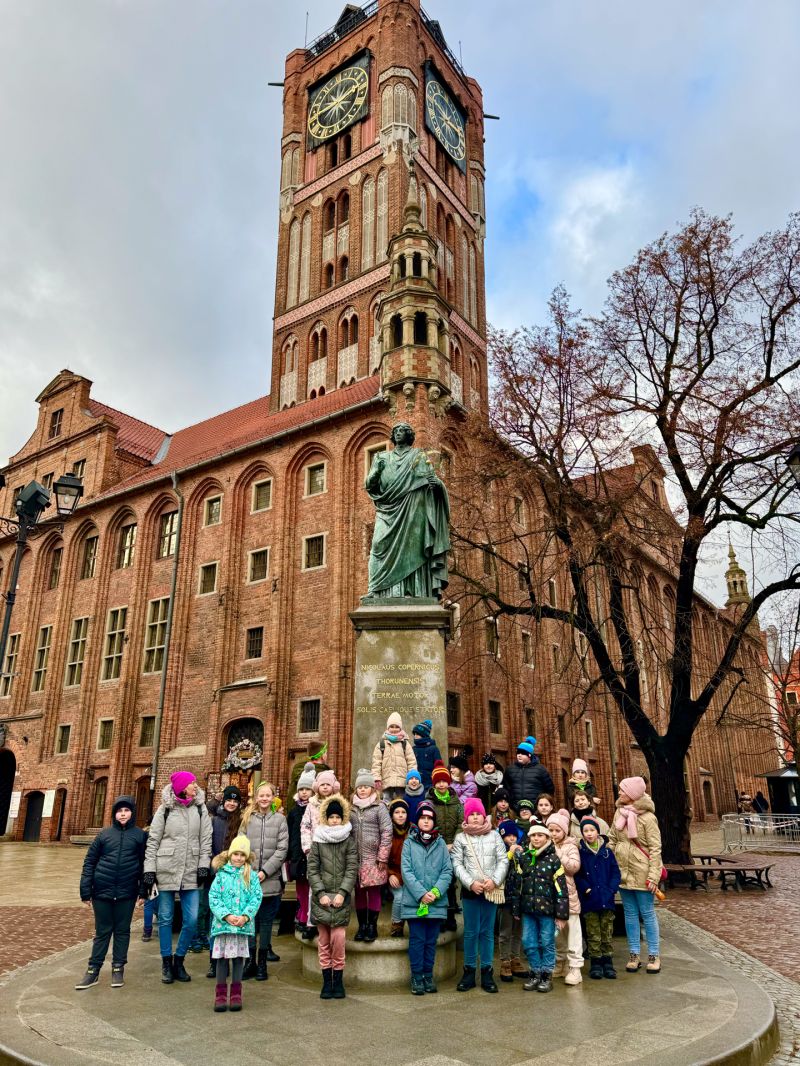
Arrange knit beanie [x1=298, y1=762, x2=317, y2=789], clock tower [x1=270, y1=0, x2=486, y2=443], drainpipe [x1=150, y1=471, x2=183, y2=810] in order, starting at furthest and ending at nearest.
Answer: clock tower [x1=270, y1=0, x2=486, y2=443]
drainpipe [x1=150, y1=471, x2=183, y2=810]
knit beanie [x1=298, y1=762, x2=317, y2=789]

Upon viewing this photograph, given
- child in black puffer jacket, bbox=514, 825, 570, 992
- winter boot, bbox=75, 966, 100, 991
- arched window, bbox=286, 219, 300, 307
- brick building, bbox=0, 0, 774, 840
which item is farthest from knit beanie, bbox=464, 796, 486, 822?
arched window, bbox=286, 219, 300, 307

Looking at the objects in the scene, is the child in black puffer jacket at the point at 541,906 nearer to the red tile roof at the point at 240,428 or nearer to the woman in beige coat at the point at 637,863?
the woman in beige coat at the point at 637,863

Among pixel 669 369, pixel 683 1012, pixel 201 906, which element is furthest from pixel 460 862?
pixel 669 369

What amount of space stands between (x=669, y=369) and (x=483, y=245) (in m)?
23.7

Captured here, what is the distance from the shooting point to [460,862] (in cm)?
638

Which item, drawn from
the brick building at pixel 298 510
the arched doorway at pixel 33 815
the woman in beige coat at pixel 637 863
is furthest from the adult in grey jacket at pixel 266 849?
the arched doorway at pixel 33 815

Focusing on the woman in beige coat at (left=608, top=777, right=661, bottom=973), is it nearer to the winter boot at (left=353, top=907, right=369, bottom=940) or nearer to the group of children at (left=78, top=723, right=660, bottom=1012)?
the group of children at (left=78, top=723, right=660, bottom=1012)

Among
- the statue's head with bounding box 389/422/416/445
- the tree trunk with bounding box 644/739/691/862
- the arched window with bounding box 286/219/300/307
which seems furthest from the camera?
the arched window with bounding box 286/219/300/307

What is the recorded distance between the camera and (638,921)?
7.09m

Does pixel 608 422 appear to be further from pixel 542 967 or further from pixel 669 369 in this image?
pixel 542 967

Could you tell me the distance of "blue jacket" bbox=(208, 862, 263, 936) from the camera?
573 cm

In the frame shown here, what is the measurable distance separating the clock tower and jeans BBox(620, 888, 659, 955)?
23.2 metres

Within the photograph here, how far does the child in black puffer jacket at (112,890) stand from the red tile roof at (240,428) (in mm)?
19688

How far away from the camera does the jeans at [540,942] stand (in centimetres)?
631
